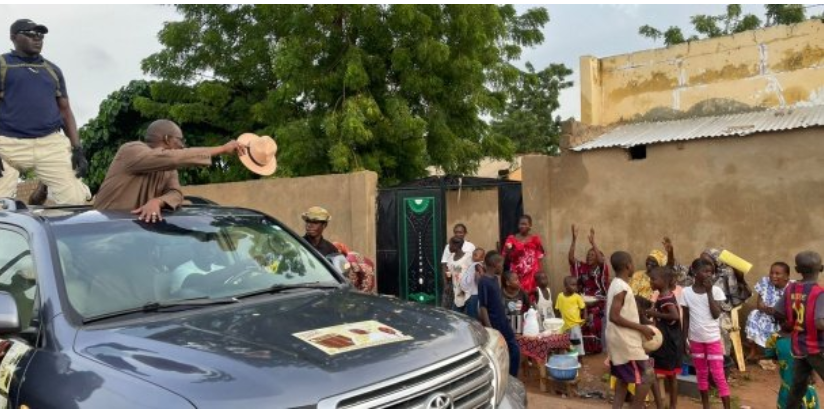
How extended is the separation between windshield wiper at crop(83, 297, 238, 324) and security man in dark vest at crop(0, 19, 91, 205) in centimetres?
242

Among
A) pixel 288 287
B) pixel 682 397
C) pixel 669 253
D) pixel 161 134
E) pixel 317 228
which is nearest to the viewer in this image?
pixel 288 287

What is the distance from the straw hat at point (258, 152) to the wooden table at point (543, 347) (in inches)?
153

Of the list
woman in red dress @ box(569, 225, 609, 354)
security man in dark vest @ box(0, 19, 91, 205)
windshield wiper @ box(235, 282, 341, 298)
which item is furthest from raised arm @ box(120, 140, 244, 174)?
woman in red dress @ box(569, 225, 609, 354)

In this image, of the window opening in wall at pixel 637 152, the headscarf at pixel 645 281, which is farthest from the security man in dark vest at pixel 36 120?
the window opening in wall at pixel 637 152

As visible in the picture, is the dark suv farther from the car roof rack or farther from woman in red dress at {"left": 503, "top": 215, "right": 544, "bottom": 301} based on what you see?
woman in red dress at {"left": 503, "top": 215, "right": 544, "bottom": 301}

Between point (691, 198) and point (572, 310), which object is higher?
point (691, 198)

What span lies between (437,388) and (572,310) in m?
5.24

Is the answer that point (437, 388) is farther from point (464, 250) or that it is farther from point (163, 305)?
point (464, 250)

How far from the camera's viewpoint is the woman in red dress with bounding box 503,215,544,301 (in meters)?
8.14

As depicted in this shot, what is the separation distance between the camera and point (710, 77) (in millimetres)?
11281

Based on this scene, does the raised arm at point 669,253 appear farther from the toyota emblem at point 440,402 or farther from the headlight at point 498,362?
the toyota emblem at point 440,402

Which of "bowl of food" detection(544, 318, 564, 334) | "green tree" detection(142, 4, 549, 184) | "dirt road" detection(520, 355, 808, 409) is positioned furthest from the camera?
"green tree" detection(142, 4, 549, 184)

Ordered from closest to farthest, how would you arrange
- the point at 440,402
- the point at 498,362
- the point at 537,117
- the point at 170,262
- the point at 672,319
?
the point at 440,402 → the point at 498,362 → the point at 170,262 → the point at 672,319 → the point at 537,117

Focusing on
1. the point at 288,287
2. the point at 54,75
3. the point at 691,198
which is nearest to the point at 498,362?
the point at 288,287
